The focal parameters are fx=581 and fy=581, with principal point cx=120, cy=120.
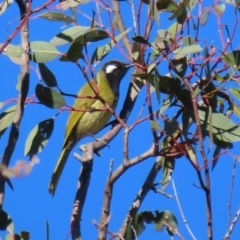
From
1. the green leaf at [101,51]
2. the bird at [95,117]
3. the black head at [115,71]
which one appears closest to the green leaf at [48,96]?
the green leaf at [101,51]

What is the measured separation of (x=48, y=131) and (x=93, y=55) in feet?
0.85

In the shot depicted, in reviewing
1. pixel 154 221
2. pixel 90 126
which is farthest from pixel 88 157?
pixel 90 126

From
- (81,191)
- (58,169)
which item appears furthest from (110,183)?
(58,169)

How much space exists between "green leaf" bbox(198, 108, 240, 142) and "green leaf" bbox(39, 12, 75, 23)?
41 centimetres

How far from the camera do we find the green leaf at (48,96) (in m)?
1.46

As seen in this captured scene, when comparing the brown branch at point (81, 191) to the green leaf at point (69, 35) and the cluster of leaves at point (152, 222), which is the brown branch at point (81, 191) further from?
the green leaf at point (69, 35)

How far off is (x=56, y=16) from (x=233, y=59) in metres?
0.44

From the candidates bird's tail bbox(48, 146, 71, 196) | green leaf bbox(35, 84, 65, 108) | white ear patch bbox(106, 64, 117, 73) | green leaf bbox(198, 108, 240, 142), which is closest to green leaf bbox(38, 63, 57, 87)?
green leaf bbox(35, 84, 65, 108)

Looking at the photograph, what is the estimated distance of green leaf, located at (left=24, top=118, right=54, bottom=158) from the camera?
157cm

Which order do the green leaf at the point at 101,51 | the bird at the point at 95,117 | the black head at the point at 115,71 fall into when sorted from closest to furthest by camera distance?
1. the green leaf at the point at 101,51
2. the bird at the point at 95,117
3. the black head at the point at 115,71

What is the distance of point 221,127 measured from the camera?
142 centimetres

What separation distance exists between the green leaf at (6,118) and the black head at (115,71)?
4.93ft

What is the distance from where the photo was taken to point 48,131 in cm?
162

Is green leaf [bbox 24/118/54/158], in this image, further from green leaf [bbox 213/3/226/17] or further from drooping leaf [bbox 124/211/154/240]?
green leaf [bbox 213/3/226/17]
